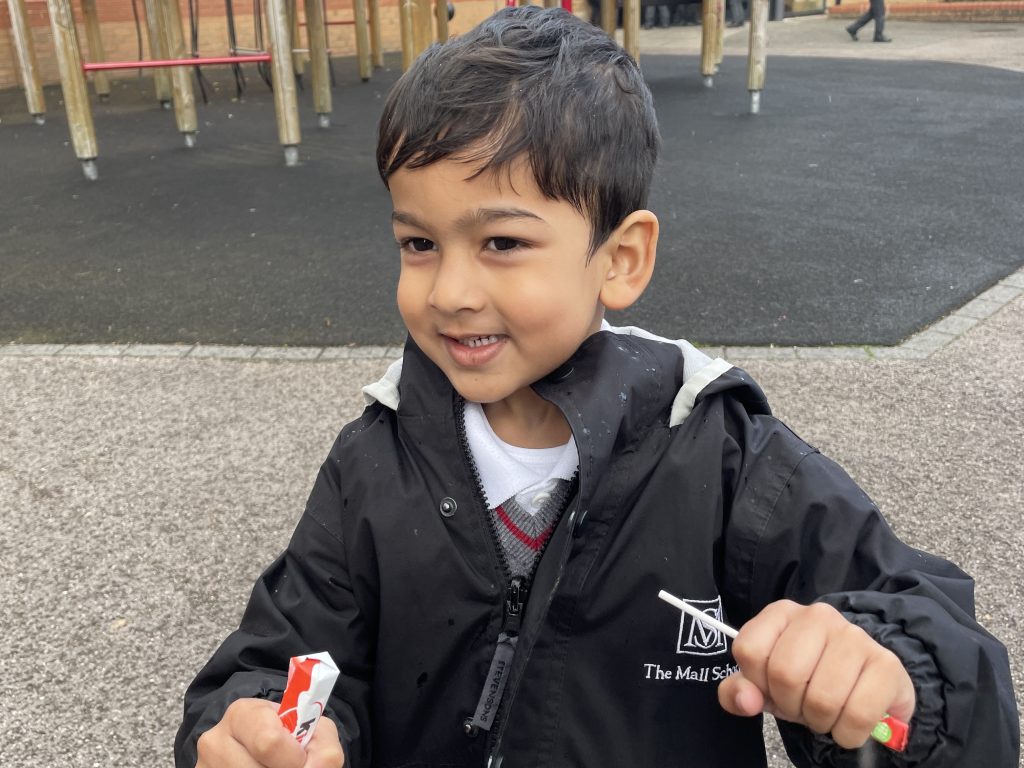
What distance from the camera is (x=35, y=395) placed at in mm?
3896

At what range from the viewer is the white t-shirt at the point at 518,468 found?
5.10 ft

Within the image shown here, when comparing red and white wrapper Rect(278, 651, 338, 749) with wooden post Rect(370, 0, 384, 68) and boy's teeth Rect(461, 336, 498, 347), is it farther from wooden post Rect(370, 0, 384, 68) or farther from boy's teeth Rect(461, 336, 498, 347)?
wooden post Rect(370, 0, 384, 68)

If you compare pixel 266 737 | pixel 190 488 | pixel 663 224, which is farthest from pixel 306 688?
pixel 663 224

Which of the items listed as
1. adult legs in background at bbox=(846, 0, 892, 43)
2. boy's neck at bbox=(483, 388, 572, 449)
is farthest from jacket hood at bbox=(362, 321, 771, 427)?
adult legs in background at bbox=(846, 0, 892, 43)

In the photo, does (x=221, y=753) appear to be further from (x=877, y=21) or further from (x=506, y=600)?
(x=877, y=21)

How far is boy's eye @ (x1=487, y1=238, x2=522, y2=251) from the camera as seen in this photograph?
145 cm

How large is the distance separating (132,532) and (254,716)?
1923mm

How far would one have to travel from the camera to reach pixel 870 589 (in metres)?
1.37

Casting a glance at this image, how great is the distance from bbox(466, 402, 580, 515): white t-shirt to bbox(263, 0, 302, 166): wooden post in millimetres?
5277

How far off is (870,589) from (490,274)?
65 centimetres

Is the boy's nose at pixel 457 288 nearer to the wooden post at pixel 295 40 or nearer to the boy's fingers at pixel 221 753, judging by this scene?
the boy's fingers at pixel 221 753

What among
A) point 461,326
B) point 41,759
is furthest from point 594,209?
point 41,759

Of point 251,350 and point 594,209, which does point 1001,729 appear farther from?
point 251,350

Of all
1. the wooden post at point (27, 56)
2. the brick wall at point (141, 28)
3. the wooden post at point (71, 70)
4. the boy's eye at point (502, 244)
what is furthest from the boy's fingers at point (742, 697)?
the brick wall at point (141, 28)
